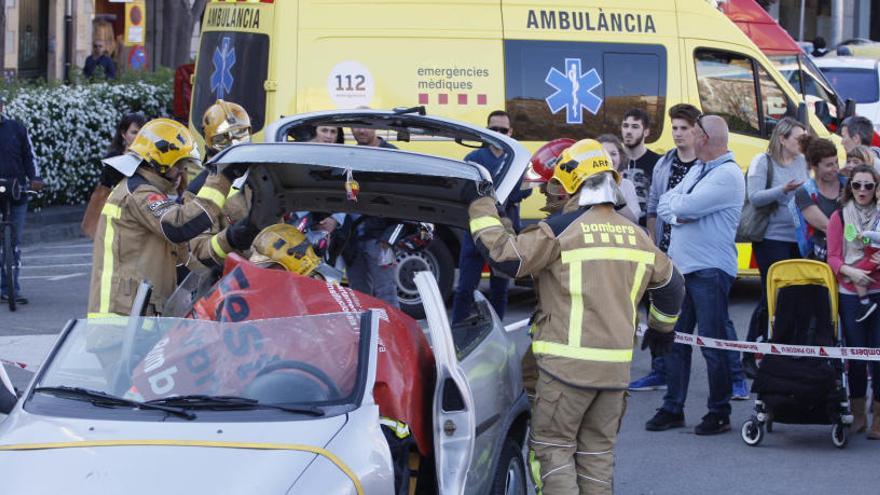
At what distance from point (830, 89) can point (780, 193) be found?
7471 millimetres

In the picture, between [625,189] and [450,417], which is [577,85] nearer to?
[625,189]

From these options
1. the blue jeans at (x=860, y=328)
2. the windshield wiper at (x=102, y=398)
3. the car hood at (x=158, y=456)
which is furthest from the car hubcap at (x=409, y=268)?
the car hood at (x=158, y=456)

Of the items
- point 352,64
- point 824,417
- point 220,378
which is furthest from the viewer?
point 352,64

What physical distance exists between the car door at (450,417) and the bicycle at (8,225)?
7.95 m

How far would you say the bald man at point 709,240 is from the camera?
8203 millimetres

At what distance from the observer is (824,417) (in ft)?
26.4

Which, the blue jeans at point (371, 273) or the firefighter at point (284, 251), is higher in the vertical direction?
the firefighter at point (284, 251)

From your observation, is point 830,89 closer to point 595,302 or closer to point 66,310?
point 66,310

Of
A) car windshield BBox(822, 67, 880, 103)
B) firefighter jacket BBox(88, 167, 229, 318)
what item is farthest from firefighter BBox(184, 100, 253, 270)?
car windshield BBox(822, 67, 880, 103)

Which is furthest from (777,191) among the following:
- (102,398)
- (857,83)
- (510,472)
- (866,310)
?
(857,83)

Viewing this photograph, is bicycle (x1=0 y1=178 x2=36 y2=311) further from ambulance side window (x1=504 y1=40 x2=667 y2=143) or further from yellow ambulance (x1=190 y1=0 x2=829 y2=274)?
ambulance side window (x1=504 y1=40 x2=667 y2=143)

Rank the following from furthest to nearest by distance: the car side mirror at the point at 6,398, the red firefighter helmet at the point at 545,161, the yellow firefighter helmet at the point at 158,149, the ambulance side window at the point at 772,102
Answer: the ambulance side window at the point at 772,102 < the yellow firefighter helmet at the point at 158,149 < the red firefighter helmet at the point at 545,161 < the car side mirror at the point at 6,398

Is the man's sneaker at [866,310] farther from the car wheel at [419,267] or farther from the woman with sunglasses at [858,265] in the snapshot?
the car wheel at [419,267]

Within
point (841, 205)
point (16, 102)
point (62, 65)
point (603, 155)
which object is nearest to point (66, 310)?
point (16, 102)
